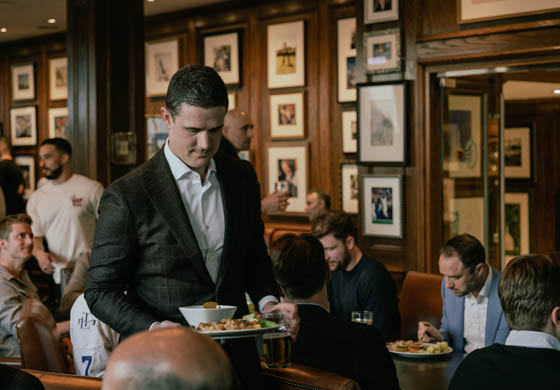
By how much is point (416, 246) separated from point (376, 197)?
0.52 m

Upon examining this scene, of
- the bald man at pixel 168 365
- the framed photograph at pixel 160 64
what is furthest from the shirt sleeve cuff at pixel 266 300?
the framed photograph at pixel 160 64

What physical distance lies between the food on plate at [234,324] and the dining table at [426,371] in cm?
113

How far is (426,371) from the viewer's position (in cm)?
321

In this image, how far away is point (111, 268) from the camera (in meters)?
2.05

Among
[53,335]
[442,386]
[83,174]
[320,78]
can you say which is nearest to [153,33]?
[320,78]

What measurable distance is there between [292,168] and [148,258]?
5905mm

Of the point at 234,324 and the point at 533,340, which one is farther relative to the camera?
the point at 533,340

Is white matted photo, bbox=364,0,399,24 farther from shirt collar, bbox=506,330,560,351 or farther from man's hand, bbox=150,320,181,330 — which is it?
man's hand, bbox=150,320,181,330

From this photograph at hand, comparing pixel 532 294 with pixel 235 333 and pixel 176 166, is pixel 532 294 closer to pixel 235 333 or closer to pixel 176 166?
pixel 235 333

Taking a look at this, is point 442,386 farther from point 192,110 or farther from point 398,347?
point 192,110

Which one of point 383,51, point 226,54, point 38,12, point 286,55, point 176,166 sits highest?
point 38,12

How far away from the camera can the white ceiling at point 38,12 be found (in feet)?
28.0

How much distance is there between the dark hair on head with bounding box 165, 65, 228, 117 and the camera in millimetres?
1996

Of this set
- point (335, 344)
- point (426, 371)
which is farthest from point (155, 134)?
point (335, 344)
